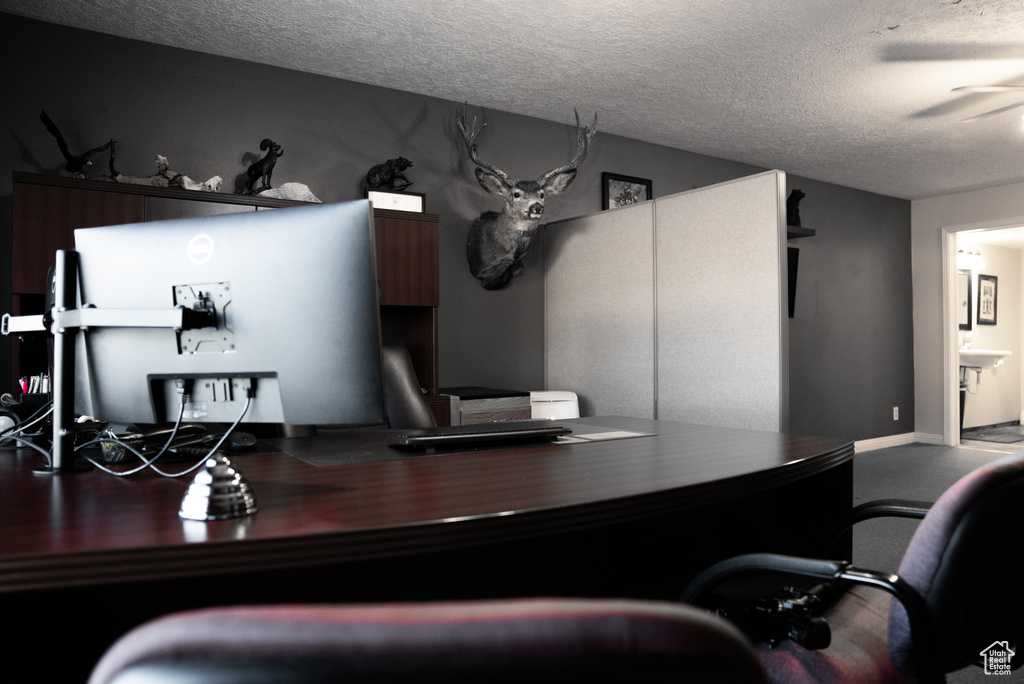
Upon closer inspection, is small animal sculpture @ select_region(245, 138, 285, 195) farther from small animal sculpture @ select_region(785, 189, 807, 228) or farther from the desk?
small animal sculpture @ select_region(785, 189, 807, 228)

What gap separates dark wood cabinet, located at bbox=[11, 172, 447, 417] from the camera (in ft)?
9.36

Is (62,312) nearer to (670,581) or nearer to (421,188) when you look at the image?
(670,581)

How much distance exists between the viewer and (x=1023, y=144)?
17.5 feet

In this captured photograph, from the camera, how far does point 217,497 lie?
3.01 ft

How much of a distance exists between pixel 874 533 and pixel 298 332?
12.1 ft

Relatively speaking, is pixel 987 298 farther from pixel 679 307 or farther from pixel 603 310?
pixel 679 307

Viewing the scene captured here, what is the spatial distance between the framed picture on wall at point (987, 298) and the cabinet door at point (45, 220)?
9.64 m

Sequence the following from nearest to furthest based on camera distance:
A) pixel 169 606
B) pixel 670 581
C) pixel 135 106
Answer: pixel 169 606 → pixel 670 581 → pixel 135 106

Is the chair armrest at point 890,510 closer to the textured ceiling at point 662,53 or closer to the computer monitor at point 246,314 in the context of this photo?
the computer monitor at point 246,314

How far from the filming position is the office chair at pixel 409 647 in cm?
33

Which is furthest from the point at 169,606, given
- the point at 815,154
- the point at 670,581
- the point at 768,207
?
the point at 815,154

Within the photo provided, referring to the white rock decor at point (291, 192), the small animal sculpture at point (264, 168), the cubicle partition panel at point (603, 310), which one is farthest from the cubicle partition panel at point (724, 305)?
the small animal sculpture at point (264, 168)

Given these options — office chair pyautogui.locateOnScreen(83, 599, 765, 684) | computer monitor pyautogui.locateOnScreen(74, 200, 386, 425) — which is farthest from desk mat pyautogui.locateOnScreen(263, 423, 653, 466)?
office chair pyautogui.locateOnScreen(83, 599, 765, 684)

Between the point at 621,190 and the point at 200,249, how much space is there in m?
4.38
